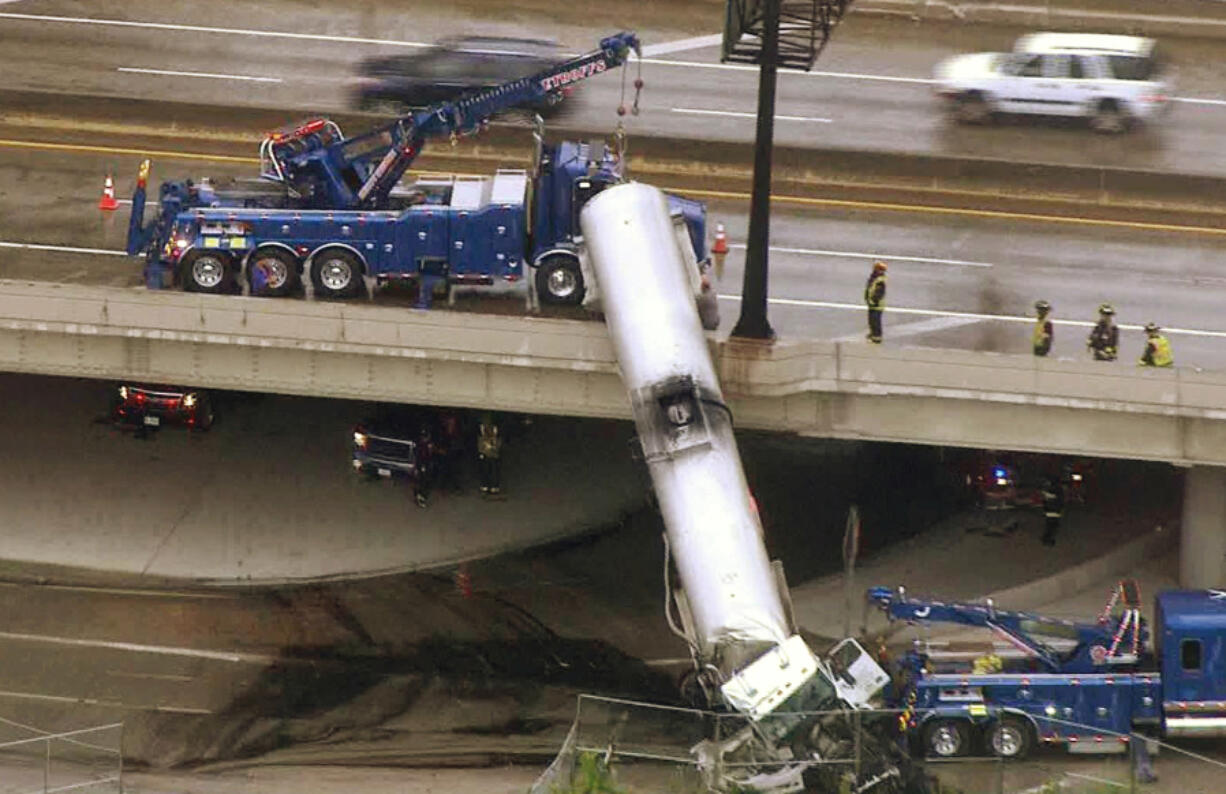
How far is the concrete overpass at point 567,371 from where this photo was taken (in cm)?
4456

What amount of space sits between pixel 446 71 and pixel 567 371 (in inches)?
501

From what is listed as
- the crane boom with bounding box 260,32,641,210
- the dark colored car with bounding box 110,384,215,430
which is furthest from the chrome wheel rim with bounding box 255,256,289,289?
the dark colored car with bounding box 110,384,215,430

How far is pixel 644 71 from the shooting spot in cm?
5819

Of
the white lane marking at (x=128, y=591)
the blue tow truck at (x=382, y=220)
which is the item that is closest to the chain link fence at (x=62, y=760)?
the white lane marking at (x=128, y=591)

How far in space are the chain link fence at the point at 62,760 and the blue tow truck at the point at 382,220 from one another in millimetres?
8393

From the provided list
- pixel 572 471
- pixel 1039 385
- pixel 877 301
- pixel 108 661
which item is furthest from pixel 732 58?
pixel 108 661

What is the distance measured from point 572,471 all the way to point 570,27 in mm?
12225

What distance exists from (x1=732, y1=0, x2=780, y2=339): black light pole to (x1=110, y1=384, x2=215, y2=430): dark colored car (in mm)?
13230

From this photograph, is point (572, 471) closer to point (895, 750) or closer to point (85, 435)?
point (85, 435)

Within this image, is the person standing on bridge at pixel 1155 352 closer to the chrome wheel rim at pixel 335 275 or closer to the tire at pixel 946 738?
the tire at pixel 946 738

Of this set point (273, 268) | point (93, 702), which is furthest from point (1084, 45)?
point (93, 702)

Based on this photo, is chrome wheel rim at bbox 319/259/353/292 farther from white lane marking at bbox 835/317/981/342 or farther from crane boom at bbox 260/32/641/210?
white lane marking at bbox 835/317/981/342

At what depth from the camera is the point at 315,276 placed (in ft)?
153

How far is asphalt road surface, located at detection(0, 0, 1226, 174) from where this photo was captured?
5534 centimetres
